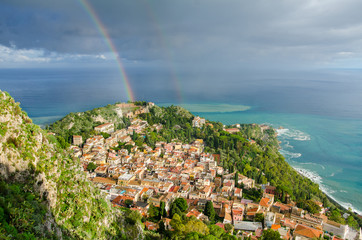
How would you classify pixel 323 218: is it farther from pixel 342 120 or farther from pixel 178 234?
pixel 342 120

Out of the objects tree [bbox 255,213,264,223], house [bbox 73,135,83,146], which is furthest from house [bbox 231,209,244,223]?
house [bbox 73,135,83,146]

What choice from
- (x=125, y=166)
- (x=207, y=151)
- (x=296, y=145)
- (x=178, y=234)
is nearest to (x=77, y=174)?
(x=178, y=234)

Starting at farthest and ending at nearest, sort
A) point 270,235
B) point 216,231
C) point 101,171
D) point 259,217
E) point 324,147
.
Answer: point 324,147 < point 101,171 < point 259,217 < point 270,235 < point 216,231

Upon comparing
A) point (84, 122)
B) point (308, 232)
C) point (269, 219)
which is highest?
point (84, 122)

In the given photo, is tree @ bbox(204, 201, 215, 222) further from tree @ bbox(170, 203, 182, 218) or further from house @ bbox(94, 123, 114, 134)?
house @ bbox(94, 123, 114, 134)

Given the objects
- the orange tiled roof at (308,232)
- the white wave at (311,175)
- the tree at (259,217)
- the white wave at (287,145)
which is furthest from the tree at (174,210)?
the white wave at (287,145)

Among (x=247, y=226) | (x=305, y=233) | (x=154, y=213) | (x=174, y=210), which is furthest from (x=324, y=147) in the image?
(x=154, y=213)

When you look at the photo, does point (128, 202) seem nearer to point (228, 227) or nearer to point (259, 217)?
point (228, 227)
